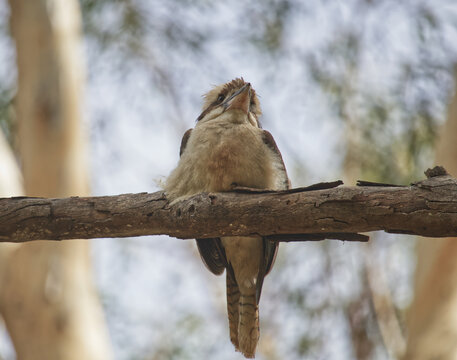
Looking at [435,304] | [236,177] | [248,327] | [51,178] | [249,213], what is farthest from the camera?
[51,178]

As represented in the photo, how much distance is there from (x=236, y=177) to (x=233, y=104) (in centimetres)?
65

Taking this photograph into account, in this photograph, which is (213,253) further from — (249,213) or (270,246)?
(249,213)

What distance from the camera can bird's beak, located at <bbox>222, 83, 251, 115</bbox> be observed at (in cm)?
390

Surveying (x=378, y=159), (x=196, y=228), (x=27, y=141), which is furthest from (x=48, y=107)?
(x=378, y=159)

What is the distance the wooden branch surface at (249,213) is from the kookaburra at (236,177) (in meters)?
0.21

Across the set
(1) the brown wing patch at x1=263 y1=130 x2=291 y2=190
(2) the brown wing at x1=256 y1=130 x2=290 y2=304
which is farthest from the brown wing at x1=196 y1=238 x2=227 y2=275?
(1) the brown wing patch at x1=263 y1=130 x2=291 y2=190

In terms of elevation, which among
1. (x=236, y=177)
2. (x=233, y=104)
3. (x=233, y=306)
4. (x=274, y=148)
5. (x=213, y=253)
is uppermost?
(x=233, y=104)

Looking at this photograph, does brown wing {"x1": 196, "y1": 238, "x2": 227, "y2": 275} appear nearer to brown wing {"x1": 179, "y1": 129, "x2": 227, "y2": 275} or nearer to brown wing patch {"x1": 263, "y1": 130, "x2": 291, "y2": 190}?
brown wing {"x1": 179, "y1": 129, "x2": 227, "y2": 275}

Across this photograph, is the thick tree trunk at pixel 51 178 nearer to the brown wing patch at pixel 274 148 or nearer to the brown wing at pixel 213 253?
the brown wing at pixel 213 253

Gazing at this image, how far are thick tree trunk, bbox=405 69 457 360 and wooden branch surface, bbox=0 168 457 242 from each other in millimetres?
2149

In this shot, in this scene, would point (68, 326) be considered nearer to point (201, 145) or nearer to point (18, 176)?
point (18, 176)

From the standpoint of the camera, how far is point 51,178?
17.6 feet

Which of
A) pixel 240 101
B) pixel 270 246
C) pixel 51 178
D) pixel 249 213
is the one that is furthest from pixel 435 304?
pixel 51 178

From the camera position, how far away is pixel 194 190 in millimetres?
3453
